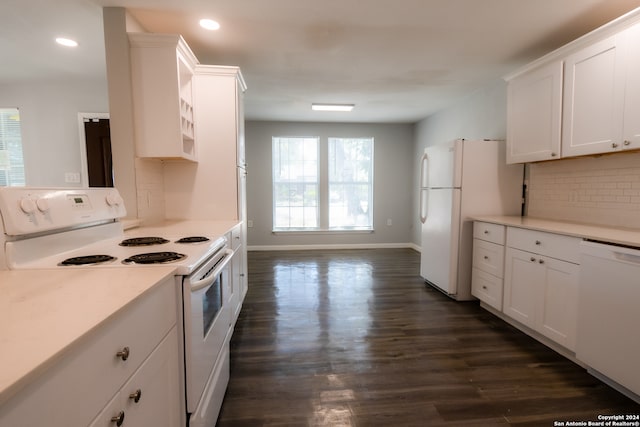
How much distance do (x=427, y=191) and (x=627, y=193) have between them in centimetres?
174

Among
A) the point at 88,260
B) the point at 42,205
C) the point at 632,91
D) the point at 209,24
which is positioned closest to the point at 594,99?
the point at 632,91

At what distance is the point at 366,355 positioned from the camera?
86.4 inches

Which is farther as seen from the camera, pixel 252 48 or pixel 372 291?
pixel 372 291

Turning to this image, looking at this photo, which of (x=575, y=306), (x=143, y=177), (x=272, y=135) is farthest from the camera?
(x=272, y=135)

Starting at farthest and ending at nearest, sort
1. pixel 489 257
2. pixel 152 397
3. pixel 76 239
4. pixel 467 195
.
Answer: pixel 467 195
pixel 489 257
pixel 76 239
pixel 152 397

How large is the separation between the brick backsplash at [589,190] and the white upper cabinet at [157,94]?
3.34 m

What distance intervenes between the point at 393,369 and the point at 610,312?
1.29 metres

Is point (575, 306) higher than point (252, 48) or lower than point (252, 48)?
lower

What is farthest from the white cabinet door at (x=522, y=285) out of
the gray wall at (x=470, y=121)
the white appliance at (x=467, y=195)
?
the gray wall at (x=470, y=121)

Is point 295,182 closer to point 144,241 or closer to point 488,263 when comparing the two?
point 488,263

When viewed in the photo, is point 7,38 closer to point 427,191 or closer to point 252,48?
point 252,48

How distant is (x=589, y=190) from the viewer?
2604 mm

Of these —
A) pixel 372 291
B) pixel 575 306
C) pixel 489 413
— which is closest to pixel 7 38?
pixel 372 291

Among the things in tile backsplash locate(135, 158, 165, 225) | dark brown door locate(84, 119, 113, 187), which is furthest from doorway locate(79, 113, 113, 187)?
tile backsplash locate(135, 158, 165, 225)
